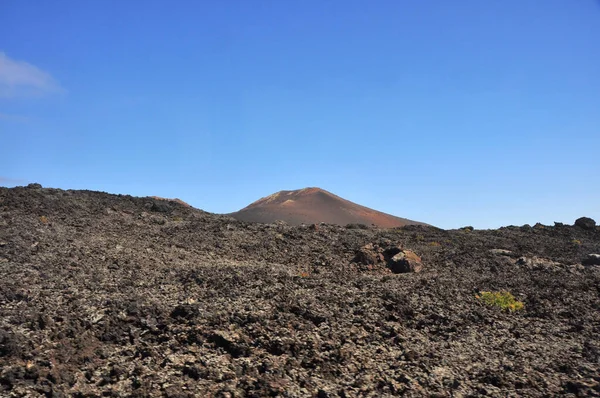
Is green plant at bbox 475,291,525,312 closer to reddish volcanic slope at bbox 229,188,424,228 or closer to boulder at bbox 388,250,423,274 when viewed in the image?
Result: boulder at bbox 388,250,423,274

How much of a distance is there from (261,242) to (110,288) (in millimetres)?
9332

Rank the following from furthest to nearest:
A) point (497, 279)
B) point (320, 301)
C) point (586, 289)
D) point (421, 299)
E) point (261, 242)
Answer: point (261, 242)
point (497, 279)
point (586, 289)
point (421, 299)
point (320, 301)

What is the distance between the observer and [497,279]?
15.5 metres

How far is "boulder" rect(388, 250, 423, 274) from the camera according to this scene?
16855 mm

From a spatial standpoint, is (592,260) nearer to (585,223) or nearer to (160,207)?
(585,223)

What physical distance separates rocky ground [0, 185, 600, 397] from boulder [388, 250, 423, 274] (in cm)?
48

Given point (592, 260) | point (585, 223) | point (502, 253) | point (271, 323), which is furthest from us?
point (585, 223)

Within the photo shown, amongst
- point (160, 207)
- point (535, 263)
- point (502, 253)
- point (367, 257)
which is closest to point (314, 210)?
point (160, 207)

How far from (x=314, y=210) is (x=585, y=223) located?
2693 cm

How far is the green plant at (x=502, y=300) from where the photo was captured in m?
11.8

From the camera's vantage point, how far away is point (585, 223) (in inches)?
1304

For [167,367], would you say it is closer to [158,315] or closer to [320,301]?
[158,315]

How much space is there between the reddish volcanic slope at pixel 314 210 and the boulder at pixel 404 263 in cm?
2678

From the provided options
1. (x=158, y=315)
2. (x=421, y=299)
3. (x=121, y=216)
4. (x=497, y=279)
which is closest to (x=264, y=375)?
(x=158, y=315)
